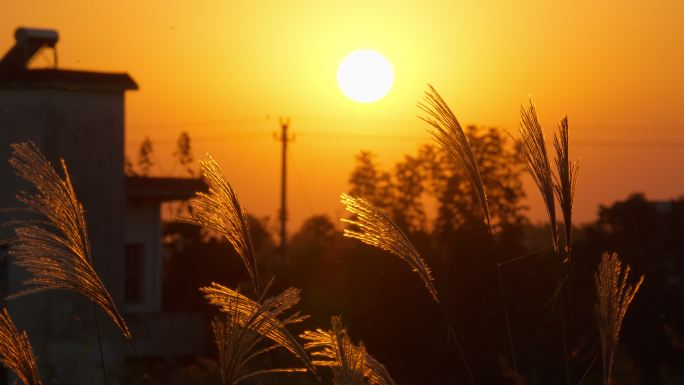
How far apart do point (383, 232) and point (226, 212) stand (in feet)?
1.92

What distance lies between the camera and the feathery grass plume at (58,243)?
13.0 ft

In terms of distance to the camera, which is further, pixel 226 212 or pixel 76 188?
pixel 76 188

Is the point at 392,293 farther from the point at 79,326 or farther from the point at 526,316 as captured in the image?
the point at 79,326

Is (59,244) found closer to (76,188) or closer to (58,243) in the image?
(58,243)

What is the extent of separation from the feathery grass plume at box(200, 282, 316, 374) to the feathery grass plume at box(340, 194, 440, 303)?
1.09 ft

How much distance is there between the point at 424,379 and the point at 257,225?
99.9 ft

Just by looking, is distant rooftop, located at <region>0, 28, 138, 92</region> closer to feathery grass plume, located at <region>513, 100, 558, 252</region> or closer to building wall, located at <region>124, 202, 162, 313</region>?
building wall, located at <region>124, 202, 162, 313</region>

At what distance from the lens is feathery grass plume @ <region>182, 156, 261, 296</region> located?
4.03m

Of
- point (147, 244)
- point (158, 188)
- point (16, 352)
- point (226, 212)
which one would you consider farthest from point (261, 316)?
point (147, 244)

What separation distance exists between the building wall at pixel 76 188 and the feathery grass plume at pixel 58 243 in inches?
712

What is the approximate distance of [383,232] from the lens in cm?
386

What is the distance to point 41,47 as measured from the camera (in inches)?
1079

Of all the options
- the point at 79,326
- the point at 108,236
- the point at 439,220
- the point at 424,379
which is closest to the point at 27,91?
the point at 108,236

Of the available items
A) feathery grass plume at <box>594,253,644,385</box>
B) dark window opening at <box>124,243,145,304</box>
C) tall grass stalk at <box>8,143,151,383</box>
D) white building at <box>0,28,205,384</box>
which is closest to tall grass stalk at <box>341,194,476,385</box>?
feathery grass plume at <box>594,253,644,385</box>
